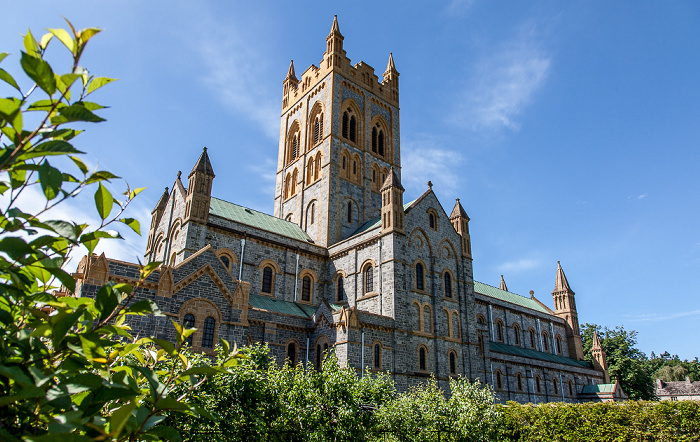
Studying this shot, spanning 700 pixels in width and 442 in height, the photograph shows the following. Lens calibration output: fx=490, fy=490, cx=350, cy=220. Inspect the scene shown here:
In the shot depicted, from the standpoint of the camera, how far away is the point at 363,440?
15.0m

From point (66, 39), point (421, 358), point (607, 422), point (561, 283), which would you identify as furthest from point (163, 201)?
point (561, 283)

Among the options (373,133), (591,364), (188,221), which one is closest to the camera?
(188,221)

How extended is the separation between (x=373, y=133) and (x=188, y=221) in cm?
2381

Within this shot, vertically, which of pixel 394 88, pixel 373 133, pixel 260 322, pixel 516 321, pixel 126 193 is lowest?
pixel 126 193

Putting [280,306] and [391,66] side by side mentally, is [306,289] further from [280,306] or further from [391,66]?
[391,66]

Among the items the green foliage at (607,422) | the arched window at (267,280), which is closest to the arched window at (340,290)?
the arched window at (267,280)

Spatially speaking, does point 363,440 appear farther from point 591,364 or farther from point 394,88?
point 591,364

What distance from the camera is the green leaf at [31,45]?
303 centimetres

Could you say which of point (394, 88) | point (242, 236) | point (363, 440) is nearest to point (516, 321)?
point (394, 88)

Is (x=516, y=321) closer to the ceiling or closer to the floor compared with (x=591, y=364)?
closer to the ceiling

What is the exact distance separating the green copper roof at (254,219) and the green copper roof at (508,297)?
23.4 meters

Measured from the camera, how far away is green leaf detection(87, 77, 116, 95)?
10.4 ft

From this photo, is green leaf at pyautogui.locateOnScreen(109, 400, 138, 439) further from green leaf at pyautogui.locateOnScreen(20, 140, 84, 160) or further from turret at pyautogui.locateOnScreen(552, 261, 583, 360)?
turret at pyautogui.locateOnScreen(552, 261, 583, 360)

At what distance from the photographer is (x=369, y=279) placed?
36.2 meters
